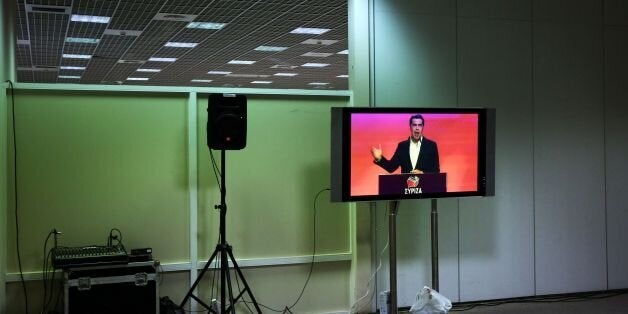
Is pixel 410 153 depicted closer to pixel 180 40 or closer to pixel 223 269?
pixel 223 269

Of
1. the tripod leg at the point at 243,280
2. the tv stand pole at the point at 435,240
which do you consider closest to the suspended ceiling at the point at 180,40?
the tripod leg at the point at 243,280

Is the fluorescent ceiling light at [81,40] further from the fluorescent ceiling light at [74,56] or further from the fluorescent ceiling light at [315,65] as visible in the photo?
the fluorescent ceiling light at [315,65]

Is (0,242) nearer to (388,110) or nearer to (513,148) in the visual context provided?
(388,110)

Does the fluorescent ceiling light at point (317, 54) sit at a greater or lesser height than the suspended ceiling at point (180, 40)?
greater

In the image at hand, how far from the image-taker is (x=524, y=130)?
455 centimetres

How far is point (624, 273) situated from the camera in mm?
4777

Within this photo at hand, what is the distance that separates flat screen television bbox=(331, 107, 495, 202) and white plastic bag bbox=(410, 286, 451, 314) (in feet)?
2.06

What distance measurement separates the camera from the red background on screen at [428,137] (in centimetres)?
367

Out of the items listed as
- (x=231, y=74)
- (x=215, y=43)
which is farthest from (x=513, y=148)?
(x=231, y=74)

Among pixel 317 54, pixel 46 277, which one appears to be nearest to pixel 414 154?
pixel 46 277

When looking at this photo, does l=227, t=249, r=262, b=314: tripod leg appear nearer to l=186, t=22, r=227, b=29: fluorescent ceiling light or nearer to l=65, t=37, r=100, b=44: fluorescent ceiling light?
l=186, t=22, r=227, b=29: fluorescent ceiling light

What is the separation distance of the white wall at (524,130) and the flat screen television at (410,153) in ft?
1.64

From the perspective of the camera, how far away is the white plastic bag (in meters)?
3.83

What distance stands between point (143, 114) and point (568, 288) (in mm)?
3352
